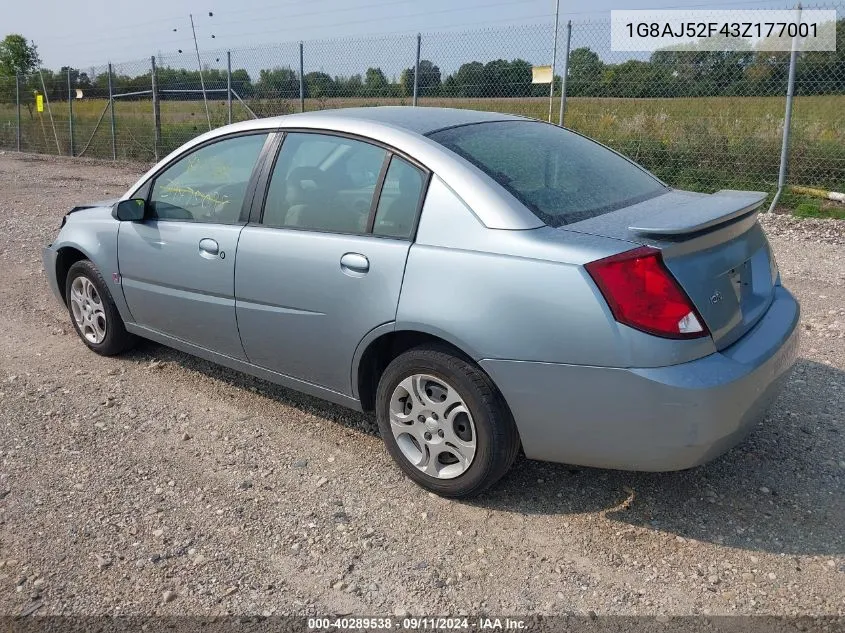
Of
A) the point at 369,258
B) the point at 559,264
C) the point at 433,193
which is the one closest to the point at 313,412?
→ the point at 369,258

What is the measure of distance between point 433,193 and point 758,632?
198 centimetres

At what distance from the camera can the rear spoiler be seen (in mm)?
2752

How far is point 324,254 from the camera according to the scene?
11.3ft

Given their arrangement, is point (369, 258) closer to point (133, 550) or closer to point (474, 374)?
point (474, 374)

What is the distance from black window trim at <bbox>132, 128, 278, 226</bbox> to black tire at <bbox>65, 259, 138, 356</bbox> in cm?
67

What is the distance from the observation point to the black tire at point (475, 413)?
2.99 meters

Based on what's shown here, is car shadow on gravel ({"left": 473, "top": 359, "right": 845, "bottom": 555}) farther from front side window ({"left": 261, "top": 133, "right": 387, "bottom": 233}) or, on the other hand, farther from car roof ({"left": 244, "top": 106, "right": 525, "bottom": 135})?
car roof ({"left": 244, "top": 106, "right": 525, "bottom": 135})

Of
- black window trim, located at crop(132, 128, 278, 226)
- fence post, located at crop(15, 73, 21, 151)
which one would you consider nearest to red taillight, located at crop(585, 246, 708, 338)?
black window trim, located at crop(132, 128, 278, 226)

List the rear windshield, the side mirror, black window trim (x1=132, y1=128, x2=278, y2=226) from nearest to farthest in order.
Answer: the rear windshield
black window trim (x1=132, y1=128, x2=278, y2=226)
the side mirror

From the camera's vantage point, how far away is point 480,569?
2832 millimetres

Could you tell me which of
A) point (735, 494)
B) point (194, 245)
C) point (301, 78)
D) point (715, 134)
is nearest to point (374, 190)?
point (194, 245)

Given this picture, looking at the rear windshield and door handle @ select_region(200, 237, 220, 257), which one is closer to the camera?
the rear windshield

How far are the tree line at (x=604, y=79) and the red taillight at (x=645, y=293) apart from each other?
7706mm

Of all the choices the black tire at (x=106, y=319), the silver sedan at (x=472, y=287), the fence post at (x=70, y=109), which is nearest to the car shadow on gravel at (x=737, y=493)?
the silver sedan at (x=472, y=287)
